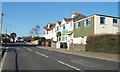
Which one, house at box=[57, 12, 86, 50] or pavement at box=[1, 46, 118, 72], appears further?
house at box=[57, 12, 86, 50]

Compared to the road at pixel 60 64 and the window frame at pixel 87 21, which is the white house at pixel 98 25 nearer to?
the window frame at pixel 87 21

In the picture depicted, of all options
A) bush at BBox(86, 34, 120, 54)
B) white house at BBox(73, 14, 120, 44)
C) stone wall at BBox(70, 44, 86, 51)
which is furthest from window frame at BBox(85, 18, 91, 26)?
bush at BBox(86, 34, 120, 54)

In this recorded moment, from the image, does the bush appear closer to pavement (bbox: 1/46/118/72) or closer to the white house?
pavement (bbox: 1/46/118/72)

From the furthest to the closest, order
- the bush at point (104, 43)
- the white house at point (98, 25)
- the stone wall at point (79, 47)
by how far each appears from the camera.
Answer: the white house at point (98, 25) → the stone wall at point (79, 47) → the bush at point (104, 43)

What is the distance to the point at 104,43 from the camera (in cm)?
3362

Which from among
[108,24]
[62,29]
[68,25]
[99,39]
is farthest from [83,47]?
[62,29]

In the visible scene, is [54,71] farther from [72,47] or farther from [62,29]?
[62,29]

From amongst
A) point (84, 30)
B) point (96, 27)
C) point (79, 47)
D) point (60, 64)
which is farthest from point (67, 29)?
point (60, 64)

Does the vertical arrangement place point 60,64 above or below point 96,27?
below

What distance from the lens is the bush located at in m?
30.9

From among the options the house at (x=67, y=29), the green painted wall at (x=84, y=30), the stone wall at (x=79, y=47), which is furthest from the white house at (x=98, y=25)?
the house at (x=67, y=29)

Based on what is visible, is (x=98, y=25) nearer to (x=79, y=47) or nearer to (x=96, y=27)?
(x=96, y=27)

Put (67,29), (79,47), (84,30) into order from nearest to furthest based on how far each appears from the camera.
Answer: (79,47), (84,30), (67,29)

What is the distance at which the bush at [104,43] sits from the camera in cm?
3092
